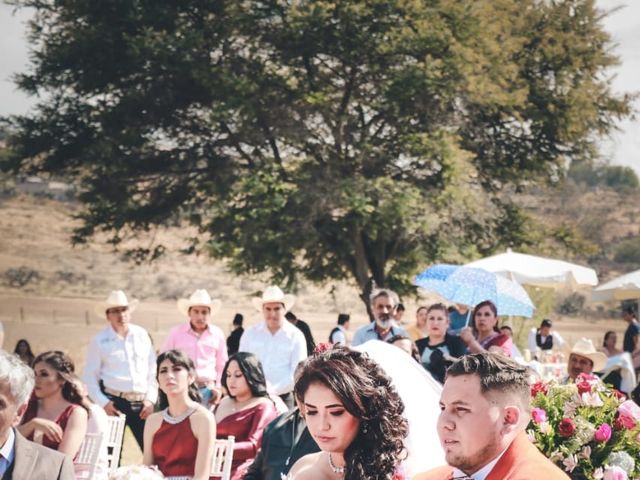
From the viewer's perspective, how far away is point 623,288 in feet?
49.8

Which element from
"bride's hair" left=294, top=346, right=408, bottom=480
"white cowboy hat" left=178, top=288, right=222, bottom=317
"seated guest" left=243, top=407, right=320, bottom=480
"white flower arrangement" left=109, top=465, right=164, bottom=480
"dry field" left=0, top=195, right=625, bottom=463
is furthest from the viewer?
"dry field" left=0, top=195, right=625, bottom=463

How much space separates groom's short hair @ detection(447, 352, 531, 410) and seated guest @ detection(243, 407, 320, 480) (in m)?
2.02

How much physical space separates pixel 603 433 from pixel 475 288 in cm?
586

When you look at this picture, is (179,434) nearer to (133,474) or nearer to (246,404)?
(246,404)

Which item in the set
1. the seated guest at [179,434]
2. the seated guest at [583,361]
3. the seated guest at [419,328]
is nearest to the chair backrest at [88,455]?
the seated guest at [179,434]

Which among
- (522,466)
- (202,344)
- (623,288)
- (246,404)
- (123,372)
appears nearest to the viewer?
(522,466)

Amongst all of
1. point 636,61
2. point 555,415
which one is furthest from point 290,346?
point 636,61

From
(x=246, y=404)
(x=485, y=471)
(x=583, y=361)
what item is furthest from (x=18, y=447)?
(x=583, y=361)

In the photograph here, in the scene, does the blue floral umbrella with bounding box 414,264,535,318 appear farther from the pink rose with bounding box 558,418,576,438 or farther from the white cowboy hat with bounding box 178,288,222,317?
the pink rose with bounding box 558,418,576,438

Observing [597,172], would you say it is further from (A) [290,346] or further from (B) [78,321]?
(A) [290,346]

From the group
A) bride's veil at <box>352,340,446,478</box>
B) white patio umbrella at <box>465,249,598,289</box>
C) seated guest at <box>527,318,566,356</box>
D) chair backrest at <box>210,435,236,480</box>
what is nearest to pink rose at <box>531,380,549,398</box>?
bride's veil at <box>352,340,446,478</box>

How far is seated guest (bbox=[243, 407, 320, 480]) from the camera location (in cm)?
475

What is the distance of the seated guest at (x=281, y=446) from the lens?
475 cm

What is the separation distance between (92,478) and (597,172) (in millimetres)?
102819
